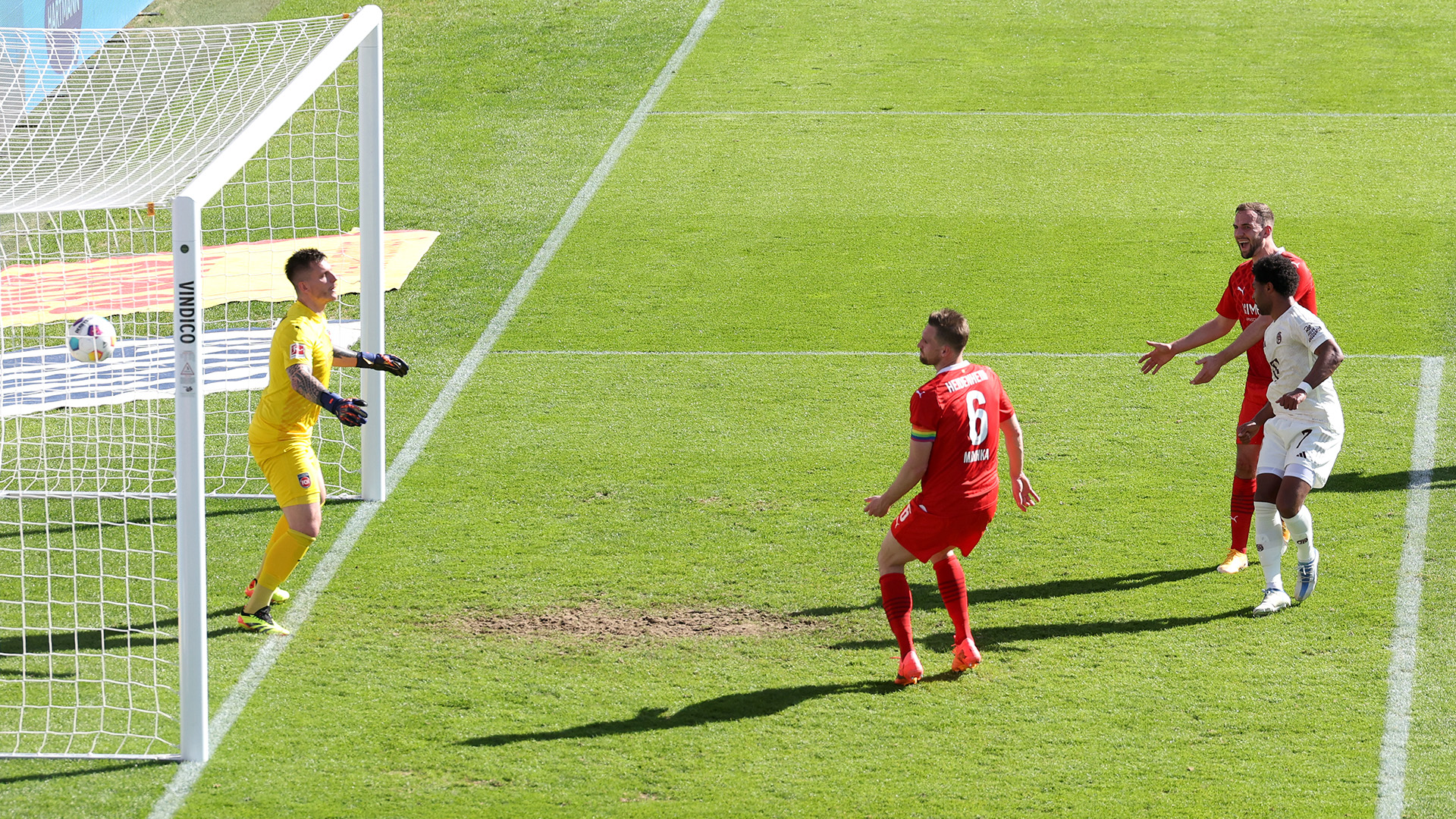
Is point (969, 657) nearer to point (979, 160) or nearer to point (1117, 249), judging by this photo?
point (1117, 249)

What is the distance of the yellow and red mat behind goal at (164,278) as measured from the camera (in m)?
12.3

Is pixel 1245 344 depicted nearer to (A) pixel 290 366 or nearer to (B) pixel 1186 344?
(B) pixel 1186 344

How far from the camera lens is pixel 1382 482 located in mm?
9359

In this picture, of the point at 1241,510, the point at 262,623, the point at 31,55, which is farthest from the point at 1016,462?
the point at 31,55

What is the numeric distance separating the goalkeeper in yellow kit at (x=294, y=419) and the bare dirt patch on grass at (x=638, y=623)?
89cm

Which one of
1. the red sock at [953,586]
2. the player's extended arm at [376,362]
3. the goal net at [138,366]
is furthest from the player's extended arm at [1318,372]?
the goal net at [138,366]

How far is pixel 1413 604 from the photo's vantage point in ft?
25.4

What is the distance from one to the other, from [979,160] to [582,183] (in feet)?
13.8

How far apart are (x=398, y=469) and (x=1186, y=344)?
4.69m

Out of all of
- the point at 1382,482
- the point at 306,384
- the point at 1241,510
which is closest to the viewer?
the point at 306,384

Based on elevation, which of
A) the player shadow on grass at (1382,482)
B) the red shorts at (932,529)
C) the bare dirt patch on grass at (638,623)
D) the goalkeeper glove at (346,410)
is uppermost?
the goalkeeper glove at (346,410)

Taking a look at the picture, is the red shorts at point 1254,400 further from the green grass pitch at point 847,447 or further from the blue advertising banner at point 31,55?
the blue advertising banner at point 31,55

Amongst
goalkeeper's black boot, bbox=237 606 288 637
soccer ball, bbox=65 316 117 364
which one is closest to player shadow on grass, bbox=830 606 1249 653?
goalkeeper's black boot, bbox=237 606 288 637

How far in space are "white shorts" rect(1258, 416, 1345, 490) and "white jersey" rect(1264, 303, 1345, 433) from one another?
0.03 m
